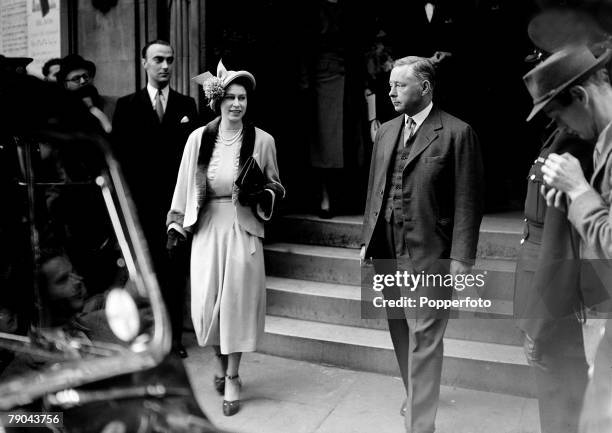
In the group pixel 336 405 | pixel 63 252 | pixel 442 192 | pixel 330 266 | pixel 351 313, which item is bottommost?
pixel 336 405

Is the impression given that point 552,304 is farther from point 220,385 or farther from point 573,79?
point 220,385

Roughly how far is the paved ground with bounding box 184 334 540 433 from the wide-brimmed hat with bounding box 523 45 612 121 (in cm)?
242

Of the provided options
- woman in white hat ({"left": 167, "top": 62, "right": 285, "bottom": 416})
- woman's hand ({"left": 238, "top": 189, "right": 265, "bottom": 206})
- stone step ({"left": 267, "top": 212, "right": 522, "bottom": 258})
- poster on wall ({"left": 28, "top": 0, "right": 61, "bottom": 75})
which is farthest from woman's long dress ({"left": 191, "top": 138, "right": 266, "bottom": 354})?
poster on wall ({"left": 28, "top": 0, "right": 61, "bottom": 75})

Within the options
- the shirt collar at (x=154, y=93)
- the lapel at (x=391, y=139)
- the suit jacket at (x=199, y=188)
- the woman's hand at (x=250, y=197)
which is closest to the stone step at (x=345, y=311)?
the suit jacket at (x=199, y=188)

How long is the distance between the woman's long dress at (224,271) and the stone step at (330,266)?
5.57 feet

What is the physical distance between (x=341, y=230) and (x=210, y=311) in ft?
8.01

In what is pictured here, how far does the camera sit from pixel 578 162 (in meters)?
2.65

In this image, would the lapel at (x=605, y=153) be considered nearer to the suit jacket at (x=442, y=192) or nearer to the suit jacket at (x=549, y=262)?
the suit jacket at (x=549, y=262)

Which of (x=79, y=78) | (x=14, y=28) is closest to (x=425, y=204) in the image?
(x=79, y=78)

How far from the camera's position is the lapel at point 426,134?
4.24 metres

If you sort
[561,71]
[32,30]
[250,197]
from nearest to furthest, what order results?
[561,71], [250,197], [32,30]

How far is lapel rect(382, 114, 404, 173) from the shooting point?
440 cm

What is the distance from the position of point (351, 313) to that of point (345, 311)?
0.05 metres

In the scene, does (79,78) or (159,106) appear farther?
(79,78)
